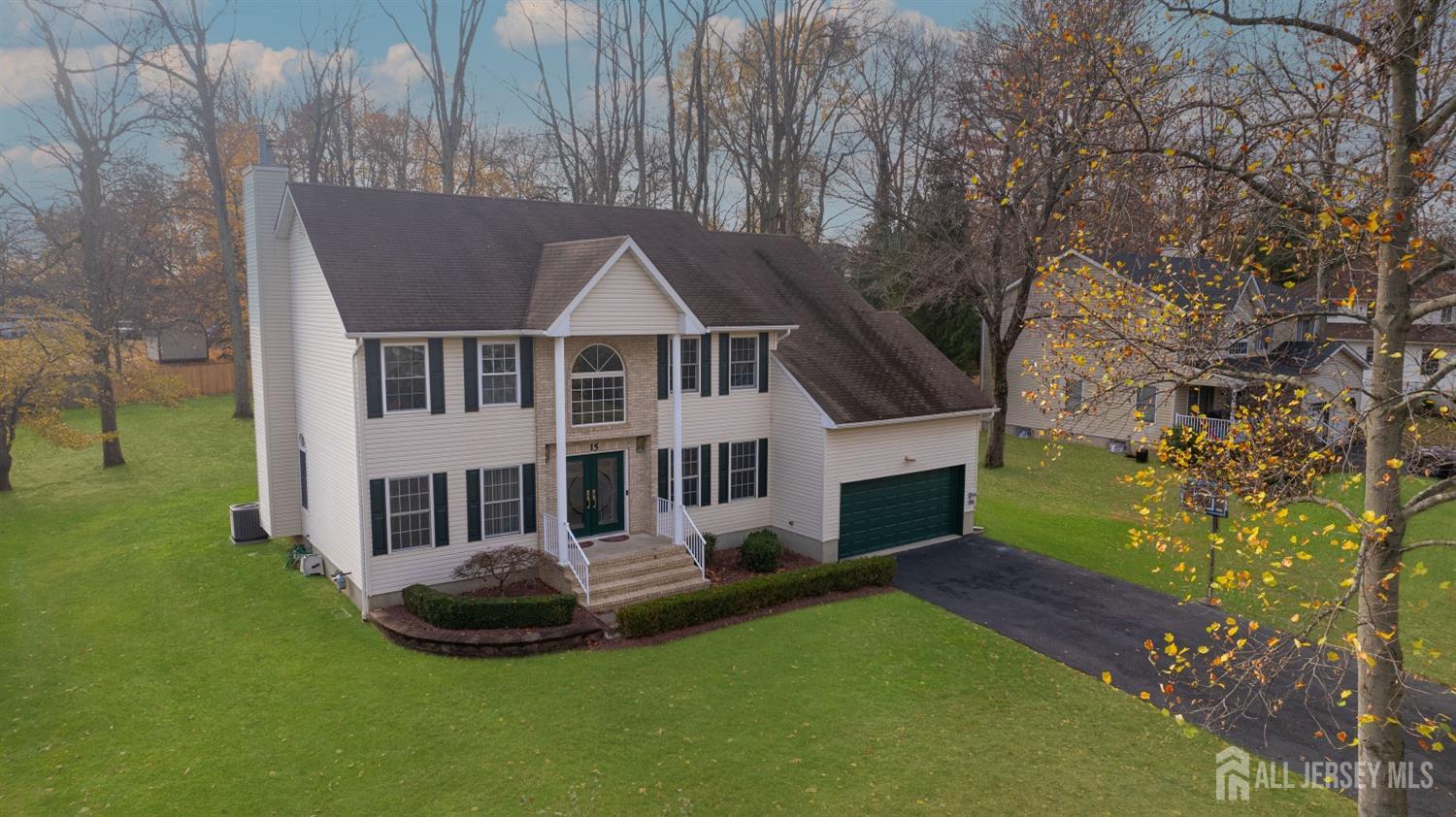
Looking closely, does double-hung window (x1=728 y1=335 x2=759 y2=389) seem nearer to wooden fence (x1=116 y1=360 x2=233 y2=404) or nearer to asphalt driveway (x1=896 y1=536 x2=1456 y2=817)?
asphalt driveway (x1=896 y1=536 x2=1456 y2=817)

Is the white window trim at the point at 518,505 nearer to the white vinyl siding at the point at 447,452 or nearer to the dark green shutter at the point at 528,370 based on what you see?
the white vinyl siding at the point at 447,452

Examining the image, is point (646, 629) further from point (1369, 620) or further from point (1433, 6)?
point (1433, 6)

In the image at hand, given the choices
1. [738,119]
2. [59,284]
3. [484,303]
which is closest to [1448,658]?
[484,303]

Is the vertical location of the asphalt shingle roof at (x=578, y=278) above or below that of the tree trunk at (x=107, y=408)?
above

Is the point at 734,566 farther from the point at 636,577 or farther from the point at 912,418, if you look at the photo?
the point at 912,418

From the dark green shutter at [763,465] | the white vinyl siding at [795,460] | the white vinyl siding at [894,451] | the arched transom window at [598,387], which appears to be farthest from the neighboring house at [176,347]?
the white vinyl siding at [894,451]

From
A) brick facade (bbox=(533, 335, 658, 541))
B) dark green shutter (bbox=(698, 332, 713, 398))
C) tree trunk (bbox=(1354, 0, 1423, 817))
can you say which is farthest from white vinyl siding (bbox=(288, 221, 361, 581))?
tree trunk (bbox=(1354, 0, 1423, 817))
